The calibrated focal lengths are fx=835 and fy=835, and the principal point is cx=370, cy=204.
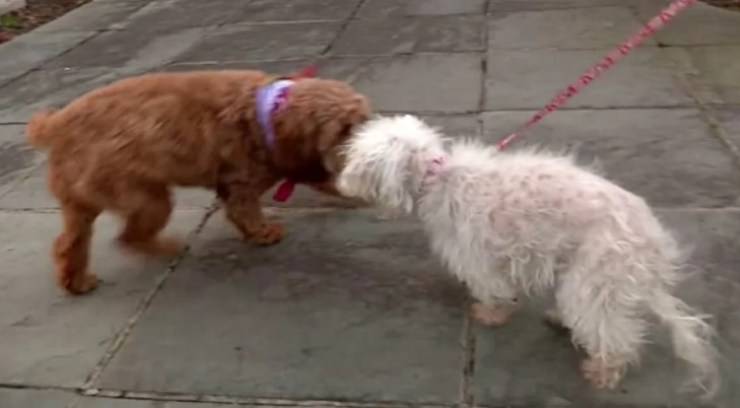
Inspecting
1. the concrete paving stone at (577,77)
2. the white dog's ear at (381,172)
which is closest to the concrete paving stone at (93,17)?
the concrete paving stone at (577,77)

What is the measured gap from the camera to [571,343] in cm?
342

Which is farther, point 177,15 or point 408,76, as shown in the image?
point 177,15

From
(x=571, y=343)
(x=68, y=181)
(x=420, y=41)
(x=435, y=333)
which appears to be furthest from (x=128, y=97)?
(x=420, y=41)

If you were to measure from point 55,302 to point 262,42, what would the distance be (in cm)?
501

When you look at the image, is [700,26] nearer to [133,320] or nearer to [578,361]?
[578,361]

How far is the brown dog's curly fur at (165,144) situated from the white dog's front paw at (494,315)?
1003 mm

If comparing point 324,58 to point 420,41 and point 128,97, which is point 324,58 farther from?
point 128,97

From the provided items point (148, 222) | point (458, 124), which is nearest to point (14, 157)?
point (148, 222)

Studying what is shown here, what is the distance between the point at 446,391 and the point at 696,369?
935mm

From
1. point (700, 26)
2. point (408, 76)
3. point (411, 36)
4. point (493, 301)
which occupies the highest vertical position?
point (493, 301)

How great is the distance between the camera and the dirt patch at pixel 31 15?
10364mm

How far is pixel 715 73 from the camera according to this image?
255 inches

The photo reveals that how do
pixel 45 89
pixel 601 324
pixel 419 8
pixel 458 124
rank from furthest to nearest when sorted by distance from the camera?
pixel 419 8, pixel 45 89, pixel 458 124, pixel 601 324

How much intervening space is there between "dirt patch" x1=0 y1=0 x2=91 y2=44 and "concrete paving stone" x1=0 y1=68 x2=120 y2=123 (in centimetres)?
222
